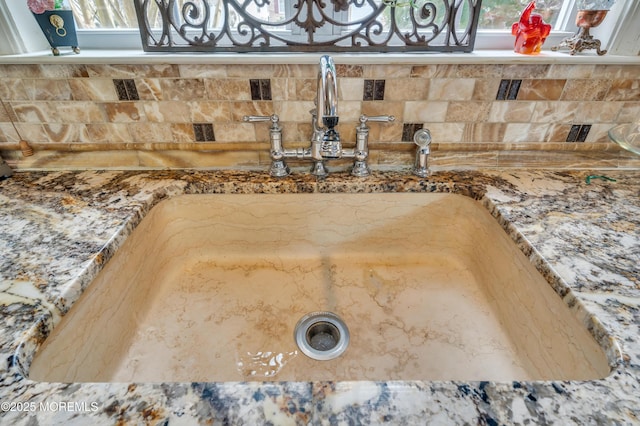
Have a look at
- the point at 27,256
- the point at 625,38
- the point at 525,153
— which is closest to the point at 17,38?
the point at 27,256

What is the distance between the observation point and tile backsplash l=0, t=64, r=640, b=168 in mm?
833

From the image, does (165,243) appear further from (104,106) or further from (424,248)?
(424,248)

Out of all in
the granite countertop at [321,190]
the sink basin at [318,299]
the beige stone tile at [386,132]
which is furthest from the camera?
the beige stone tile at [386,132]

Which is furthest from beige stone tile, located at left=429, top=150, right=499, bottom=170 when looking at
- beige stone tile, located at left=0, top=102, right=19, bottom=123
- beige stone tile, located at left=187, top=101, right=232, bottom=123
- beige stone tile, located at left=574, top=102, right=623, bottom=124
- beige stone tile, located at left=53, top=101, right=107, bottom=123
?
beige stone tile, located at left=0, top=102, right=19, bottom=123

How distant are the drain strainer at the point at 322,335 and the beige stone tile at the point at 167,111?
600 mm

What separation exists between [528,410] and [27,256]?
2.67 feet

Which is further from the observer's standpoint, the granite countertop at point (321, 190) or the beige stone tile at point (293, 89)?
the beige stone tile at point (293, 89)

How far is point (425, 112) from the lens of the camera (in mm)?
884

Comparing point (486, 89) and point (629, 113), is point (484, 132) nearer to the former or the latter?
point (486, 89)

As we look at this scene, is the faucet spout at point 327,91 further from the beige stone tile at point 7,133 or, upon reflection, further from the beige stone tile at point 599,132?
the beige stone tile at point 7,133

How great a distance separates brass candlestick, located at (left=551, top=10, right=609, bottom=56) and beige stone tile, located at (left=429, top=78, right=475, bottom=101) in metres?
0.28

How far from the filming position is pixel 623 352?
446mm

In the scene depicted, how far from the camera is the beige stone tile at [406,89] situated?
841mm

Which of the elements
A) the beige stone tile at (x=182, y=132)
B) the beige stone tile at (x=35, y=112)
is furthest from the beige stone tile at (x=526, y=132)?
the beige stone tile at (x=35, y=112)
